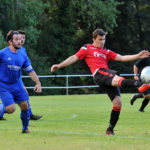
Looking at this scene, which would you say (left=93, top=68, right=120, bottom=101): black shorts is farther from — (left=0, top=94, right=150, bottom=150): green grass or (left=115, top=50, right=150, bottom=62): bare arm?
(left=0, top=94, right=150, bottom=150): green grass

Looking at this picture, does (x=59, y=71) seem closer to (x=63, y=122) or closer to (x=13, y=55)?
(x=63, y=122)

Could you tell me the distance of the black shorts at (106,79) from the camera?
8195 millimetres

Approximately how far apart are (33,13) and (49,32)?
21.5 ft

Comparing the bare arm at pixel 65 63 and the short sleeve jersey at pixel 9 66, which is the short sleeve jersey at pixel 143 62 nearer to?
the bare arm at pixel 65 63

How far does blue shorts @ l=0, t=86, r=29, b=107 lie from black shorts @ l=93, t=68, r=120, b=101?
1463 millimetres

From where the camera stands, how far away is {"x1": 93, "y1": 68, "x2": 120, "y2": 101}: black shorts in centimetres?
820

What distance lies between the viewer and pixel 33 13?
32.7 metres

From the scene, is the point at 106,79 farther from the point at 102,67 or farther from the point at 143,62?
the point at 143,62

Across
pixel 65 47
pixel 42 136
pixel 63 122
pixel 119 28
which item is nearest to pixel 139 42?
pixel 119 28

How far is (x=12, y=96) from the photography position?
8.68 m

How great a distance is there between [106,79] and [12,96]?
1868 millimetres

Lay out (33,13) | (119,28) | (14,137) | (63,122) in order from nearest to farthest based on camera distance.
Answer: (14,137) < (63,122) < (33,13) < (119,28)

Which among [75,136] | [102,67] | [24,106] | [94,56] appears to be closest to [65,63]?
[94,56]

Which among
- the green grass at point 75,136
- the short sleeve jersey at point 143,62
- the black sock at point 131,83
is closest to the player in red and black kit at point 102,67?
the black sock at point 131,83
